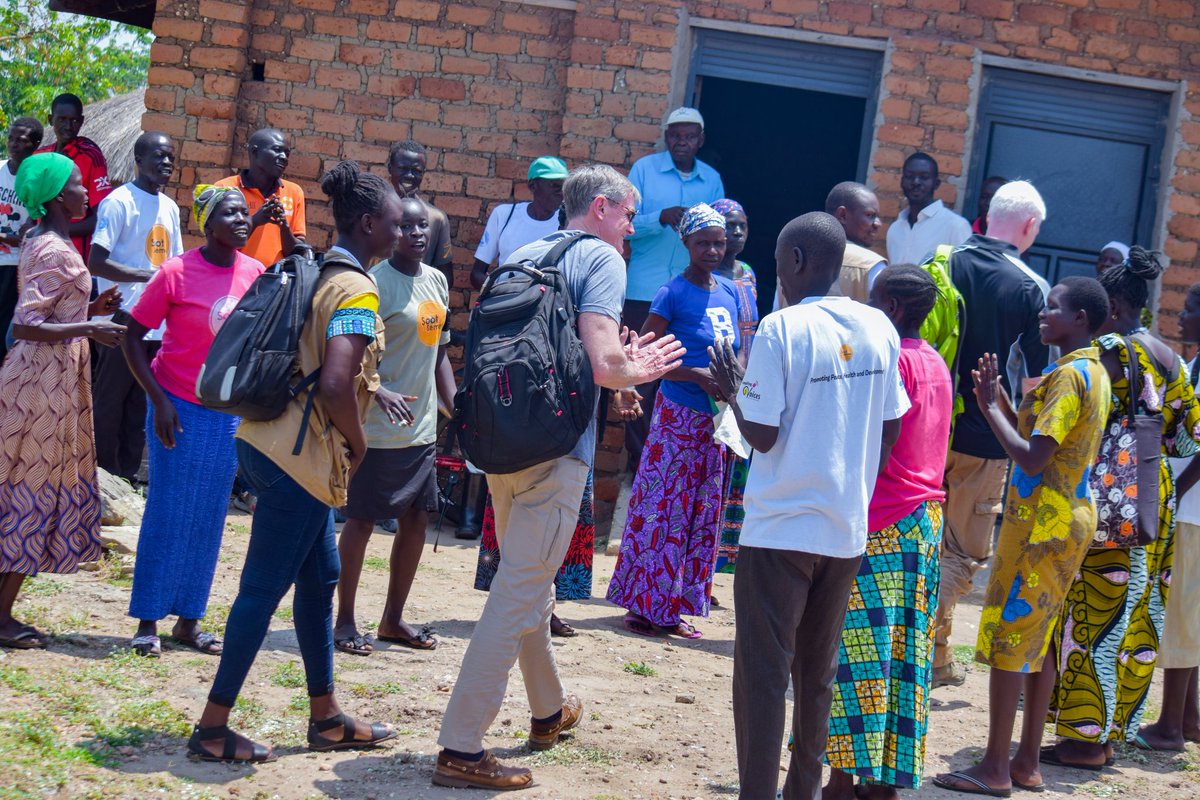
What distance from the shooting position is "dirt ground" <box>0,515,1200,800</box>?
3699mm

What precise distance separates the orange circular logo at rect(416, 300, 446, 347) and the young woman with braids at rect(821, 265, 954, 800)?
1.92 m

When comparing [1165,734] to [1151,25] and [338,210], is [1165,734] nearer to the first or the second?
[338,210]

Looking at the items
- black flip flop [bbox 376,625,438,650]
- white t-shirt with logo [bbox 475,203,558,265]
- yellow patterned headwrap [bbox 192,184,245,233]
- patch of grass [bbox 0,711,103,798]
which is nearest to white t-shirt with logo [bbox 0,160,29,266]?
white t-shirt with logo [bbox 475,203,558,265]

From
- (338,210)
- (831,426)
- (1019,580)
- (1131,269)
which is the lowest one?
(1019,580)

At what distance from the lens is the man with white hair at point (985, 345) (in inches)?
211

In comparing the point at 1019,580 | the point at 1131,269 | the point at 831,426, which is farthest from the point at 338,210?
the point at 1131,269

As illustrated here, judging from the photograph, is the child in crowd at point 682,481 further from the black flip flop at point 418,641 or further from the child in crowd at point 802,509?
the child in crowd at point 802,509

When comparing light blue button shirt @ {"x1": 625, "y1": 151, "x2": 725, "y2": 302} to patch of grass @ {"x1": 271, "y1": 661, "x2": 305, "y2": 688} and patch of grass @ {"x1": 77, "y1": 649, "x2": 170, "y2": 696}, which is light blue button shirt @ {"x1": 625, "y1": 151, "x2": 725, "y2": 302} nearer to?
patch of grass @ {"x1": 271, "y1": 661, "x2": 305, "y2": 688}

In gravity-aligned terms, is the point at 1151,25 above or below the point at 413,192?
above

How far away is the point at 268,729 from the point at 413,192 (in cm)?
416

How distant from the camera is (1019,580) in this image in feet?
14.2

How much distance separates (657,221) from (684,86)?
128 cm

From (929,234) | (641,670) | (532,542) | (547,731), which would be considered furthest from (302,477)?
(929,234)

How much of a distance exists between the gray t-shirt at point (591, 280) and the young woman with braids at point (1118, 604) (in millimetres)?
1904
